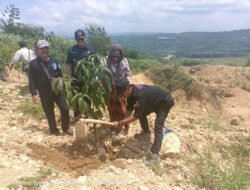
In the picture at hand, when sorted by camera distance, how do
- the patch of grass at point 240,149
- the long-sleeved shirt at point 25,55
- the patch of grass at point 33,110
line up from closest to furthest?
the patch of grass at point 240,149 < the patch of grass at point 33,110 < the long-sleeved shirt at point 25,55

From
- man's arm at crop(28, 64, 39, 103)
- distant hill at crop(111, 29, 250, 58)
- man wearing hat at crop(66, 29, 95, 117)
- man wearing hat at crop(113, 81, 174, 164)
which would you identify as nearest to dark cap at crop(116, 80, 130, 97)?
man wearing hat at crop(113, 81, 174, 164)

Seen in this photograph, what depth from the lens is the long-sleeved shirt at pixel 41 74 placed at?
5.79 metres

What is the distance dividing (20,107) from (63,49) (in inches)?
399

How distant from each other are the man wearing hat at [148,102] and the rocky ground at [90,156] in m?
0.33

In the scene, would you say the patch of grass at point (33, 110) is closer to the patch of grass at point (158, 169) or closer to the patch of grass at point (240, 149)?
the patch of grass at point (158, 169)

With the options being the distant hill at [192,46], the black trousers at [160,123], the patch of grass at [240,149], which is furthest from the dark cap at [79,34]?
the distant hill at [192,46]

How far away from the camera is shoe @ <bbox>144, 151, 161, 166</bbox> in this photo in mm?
5351

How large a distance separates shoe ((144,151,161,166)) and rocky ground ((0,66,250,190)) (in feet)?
0.21

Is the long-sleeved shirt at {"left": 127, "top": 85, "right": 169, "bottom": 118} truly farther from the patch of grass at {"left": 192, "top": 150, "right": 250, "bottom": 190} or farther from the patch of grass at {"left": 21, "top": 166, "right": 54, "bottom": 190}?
the patch of grass at {"left": 21, "top": 166, "right": 54, "bottom": 190}

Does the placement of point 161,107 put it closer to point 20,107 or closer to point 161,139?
point 161,139

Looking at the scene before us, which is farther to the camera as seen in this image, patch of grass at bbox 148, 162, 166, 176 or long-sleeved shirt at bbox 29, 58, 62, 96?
long-sleeved shirt at bbox 29, 58, 62, 96

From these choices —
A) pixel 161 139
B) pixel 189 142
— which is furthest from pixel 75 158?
pixel 189 142

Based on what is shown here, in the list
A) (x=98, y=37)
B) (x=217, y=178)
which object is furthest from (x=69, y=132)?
(x=98, y=37)

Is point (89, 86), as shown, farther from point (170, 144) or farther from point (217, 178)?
point (217, 178)
